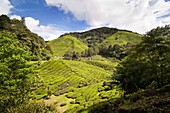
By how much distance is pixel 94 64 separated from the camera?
492ft

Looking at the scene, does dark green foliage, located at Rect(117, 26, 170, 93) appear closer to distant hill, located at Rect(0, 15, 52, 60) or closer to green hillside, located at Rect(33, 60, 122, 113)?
green hillside, located at Rect(33, 60, 122, 113)

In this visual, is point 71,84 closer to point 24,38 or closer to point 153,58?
point 24,38

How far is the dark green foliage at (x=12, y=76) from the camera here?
21.4 m

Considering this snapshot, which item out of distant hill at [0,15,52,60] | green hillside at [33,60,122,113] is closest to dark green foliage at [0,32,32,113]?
green hillside at [33,60,122,113]

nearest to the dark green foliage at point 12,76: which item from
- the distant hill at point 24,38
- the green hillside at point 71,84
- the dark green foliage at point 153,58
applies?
the dark green foliage at point 153,58

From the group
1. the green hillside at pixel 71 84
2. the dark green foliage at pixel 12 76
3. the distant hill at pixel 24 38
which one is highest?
the distant hill at pixel 24 38

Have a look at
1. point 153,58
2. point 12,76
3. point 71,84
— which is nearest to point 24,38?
point 71,84

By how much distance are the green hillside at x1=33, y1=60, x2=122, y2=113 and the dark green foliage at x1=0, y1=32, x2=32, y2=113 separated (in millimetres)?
50167

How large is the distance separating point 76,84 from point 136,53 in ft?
236

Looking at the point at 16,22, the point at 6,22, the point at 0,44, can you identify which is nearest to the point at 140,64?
the point at 0,44

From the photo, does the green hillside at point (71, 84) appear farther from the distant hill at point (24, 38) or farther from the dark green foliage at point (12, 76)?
the dark green foliage at point (12, 76)

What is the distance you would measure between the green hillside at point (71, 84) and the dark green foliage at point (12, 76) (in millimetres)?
50167

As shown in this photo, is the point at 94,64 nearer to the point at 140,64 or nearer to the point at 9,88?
the point at 140,64

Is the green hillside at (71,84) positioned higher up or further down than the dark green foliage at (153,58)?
further down
